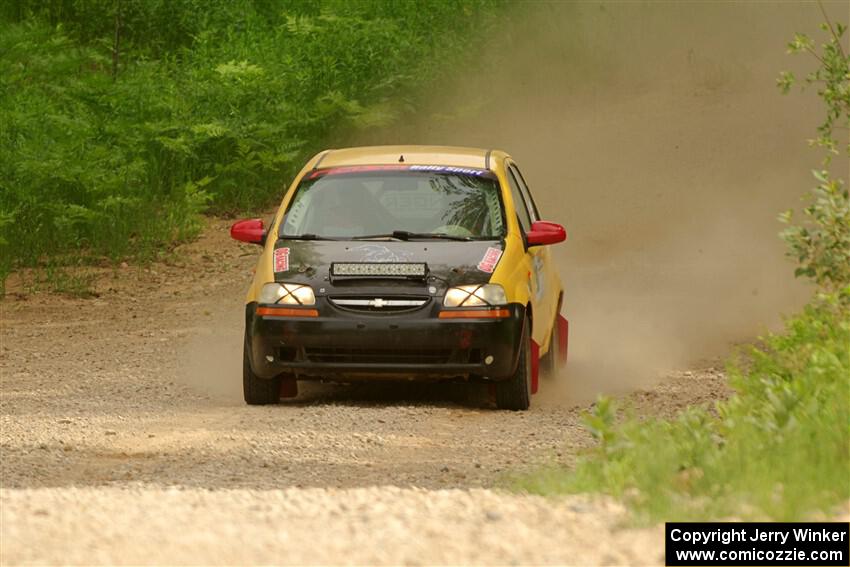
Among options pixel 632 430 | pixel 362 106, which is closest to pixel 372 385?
pixel 632 430

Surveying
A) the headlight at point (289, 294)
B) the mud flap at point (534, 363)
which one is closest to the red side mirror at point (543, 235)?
the mud flap at point (534, 363)

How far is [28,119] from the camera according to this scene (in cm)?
1966

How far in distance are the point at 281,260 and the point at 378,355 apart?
96 centimetres

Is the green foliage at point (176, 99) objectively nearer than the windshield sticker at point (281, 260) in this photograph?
No

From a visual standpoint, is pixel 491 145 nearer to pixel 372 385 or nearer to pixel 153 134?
pixel 153 134

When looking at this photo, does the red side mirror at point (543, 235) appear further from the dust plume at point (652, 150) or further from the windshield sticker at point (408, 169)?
the dust plume at point (652, 150)

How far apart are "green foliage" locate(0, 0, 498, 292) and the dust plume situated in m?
0.93

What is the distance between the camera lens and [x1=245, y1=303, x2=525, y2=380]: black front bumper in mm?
10484

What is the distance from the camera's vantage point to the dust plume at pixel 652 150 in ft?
55.7

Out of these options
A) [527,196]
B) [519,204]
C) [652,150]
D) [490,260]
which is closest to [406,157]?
[519,204]

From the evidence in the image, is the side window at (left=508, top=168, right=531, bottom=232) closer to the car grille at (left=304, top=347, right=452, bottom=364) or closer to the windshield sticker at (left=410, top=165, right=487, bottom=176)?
the windshield sticker at (left=410, top=165, right=487, bottom=176)

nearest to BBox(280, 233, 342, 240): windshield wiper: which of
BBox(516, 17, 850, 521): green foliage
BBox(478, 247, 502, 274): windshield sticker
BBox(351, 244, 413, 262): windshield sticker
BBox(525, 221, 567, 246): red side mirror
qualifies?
BBox(351, 244, 413, 262): windshield sticker

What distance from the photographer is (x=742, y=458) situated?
266 inches

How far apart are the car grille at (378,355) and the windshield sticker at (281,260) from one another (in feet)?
1.97
